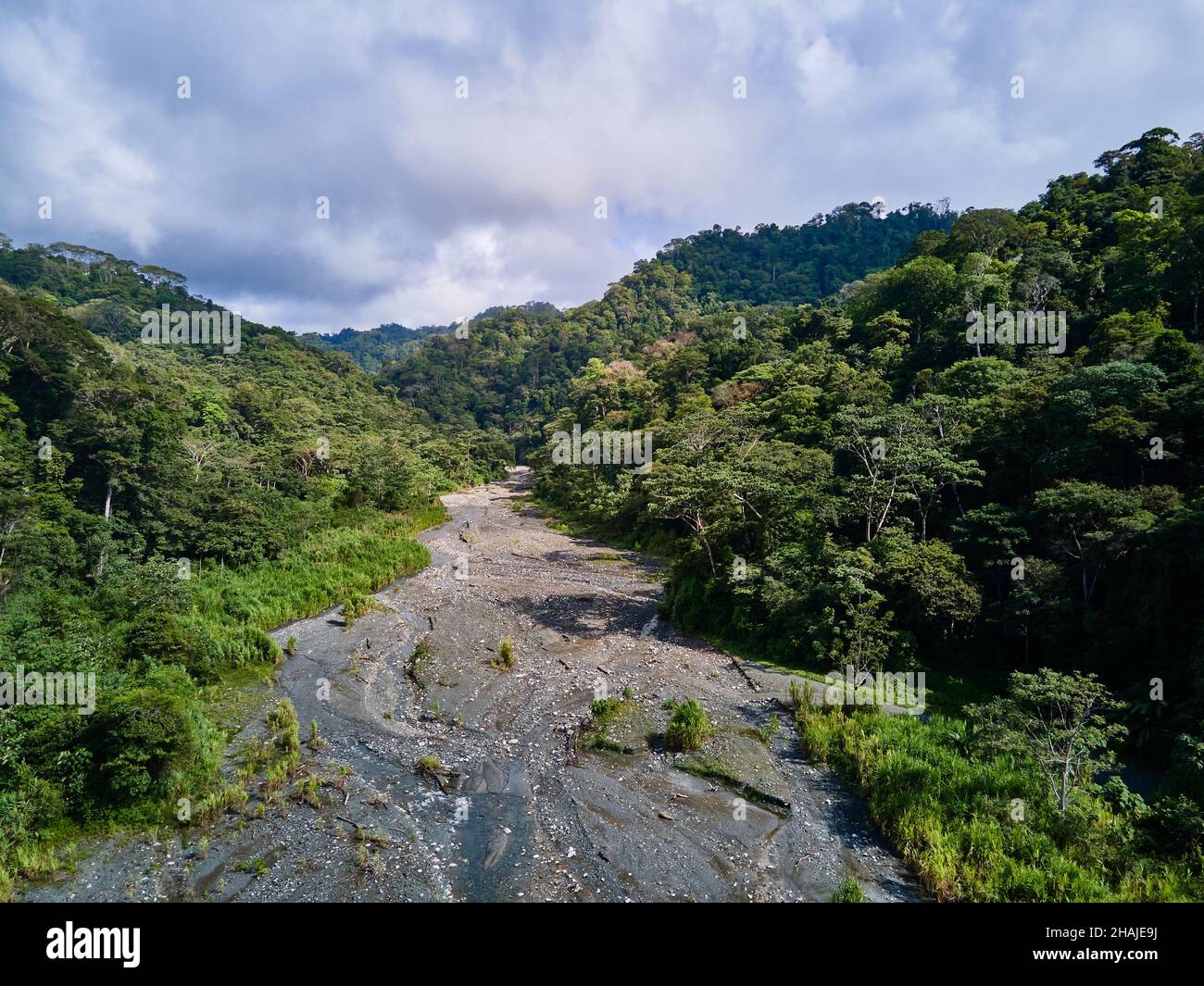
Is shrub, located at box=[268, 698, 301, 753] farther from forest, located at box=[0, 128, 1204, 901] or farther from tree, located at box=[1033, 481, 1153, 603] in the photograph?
tree, located at box=[1033, 481, 1153, 603]

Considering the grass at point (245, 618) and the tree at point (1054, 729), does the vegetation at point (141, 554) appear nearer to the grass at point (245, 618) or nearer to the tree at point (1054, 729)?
the grass at point (245, 618)

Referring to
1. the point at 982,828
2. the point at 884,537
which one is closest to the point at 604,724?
the point at 982,828

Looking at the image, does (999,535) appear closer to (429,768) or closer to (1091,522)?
(1091,522)

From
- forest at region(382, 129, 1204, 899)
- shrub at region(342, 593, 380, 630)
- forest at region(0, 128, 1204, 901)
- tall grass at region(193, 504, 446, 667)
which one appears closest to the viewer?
forest at region(382, 129, 1204, 899)

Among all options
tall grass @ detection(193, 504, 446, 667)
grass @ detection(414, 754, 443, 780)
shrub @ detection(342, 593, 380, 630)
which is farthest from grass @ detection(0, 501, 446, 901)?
grass @ detection(414, 754, 443, 780)

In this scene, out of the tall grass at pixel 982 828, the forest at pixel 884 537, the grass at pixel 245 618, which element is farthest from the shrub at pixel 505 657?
the tall grass at pixel 982 828
